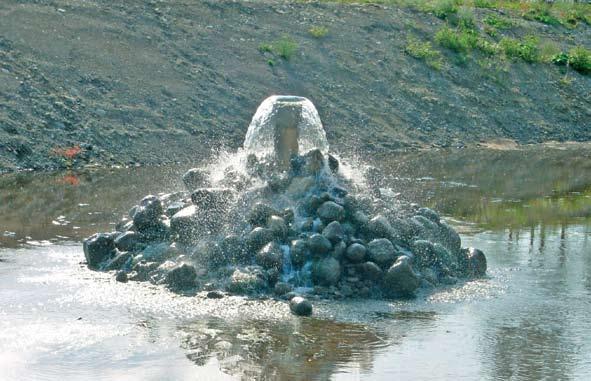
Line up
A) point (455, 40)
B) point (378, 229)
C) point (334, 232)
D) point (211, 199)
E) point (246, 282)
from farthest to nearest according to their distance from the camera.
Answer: point (455, 40), point (211, 199), point (378, 229), point (334, 232), point (246, 282)

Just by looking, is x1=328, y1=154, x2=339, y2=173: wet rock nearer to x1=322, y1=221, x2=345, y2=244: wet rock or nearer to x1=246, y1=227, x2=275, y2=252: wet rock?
x1=322, y1=221, x2=345, y2=244: wet rock

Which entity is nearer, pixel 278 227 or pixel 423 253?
pixel 278 227

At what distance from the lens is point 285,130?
15898 millimetres

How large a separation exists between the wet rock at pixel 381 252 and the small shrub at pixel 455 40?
2523cm

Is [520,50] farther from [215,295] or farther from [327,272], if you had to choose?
[215,295]

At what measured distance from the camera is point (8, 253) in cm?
1625

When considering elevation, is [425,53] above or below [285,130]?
above

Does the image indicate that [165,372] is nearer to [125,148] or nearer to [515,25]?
[125,148]

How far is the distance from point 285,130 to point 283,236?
203cm

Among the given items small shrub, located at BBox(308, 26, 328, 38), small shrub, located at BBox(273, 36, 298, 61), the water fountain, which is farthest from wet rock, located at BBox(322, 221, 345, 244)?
small shrub, located at BBox(308, 26, 328, 38)

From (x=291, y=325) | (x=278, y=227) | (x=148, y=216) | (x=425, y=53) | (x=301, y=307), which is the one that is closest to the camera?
(x=291, y=325)

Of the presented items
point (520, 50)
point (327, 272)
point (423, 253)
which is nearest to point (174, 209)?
point (327, 272)

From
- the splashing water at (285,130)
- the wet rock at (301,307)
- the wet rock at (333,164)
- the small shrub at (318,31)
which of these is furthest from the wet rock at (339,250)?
the small shrub at (318,31)

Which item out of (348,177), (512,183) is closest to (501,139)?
(512,183)
